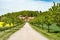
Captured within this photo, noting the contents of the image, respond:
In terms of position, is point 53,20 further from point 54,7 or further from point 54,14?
point 54,7

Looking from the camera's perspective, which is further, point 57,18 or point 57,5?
point 57,5

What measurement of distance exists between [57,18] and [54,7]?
4.99 m

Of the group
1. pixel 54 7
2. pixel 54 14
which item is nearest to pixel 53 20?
pixel 54 14

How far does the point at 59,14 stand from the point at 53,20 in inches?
77.6

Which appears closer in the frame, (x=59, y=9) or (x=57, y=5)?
(x=59, y=9)

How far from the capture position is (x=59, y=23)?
41.2 meters

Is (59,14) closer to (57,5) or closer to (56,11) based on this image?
(56,11)

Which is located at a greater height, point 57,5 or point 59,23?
point 57,5

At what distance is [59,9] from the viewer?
3856 centimetres

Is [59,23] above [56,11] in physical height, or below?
below

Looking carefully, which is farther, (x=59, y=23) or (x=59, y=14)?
(x=59, y=23)

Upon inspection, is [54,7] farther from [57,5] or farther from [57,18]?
[57,18]

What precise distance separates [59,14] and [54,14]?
183 cm

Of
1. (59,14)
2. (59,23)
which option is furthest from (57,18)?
(59,23)
